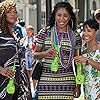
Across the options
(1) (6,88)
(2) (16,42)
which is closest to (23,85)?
(1) (6,88)

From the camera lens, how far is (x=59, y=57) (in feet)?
14.7

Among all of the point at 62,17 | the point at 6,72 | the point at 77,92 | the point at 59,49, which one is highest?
the point at 62,17

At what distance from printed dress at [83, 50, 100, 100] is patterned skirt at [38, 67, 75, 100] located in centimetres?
18

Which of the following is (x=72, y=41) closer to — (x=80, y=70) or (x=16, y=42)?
(x=80, y=70)

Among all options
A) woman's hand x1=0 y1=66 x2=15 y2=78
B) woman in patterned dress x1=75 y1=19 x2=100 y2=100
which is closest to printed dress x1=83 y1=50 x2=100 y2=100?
woman in patterned dress x1=75 y1=19 x2=100 y2=100

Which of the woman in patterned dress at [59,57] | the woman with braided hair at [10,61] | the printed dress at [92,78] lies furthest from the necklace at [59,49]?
the woman with braided hair at [10,61]

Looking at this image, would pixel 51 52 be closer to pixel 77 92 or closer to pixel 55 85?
pixel 55 85

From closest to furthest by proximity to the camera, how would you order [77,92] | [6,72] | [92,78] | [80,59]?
[6,72]
[80,59]
[92,78]
[77,92]

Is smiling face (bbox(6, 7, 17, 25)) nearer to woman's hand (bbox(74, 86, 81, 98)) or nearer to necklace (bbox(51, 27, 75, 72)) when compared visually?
necklace (bbox(51, 27, 75, 72))

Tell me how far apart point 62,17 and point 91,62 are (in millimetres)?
595

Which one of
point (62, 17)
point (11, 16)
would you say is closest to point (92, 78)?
point (62, 17)

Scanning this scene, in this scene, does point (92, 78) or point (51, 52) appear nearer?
point (51, 52)

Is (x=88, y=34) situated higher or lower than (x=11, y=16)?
lower

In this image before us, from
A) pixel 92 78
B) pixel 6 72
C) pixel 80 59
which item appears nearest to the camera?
pixel 6 72
